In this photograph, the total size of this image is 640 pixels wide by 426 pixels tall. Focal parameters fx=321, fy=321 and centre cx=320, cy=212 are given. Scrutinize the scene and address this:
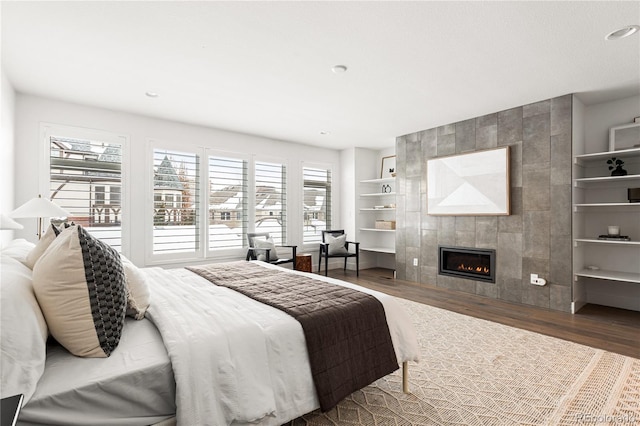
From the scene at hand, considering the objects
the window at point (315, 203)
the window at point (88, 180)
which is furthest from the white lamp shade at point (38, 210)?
the window at point (315, 203)

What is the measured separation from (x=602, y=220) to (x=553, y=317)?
1475 millimetres

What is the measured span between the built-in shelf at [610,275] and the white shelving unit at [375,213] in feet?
10.5

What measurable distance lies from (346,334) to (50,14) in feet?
9.53

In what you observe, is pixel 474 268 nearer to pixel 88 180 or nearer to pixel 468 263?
pixel 468 263

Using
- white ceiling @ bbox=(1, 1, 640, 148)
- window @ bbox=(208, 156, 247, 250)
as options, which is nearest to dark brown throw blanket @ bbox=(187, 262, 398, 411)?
white ceiling @ bbox=(1, 1, 640, 148)

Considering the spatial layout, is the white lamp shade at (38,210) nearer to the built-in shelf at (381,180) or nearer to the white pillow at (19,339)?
the white pillow at (19,339)

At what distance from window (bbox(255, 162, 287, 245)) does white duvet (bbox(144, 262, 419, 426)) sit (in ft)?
12.5

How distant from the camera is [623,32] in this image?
8.02 ft

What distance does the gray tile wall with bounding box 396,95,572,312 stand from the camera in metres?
3.78

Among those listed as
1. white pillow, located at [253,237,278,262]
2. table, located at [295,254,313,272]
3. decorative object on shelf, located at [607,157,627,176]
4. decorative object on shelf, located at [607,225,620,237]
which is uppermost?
decorative object on shelf, located at [607,157,627,176]

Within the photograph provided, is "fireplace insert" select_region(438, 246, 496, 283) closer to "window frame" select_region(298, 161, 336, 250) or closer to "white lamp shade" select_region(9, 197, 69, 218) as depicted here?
"window frame" select_region(298, 161, 336, 250)

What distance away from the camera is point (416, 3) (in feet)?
6.93

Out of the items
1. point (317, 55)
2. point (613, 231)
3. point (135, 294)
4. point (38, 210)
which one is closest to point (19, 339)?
point (135, 294)

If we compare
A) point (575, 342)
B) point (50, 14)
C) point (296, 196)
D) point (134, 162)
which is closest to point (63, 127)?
point (134, 162)
